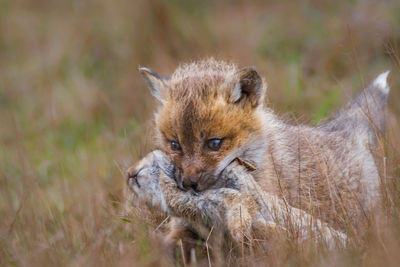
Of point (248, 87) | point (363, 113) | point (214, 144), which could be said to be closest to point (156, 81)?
point (248, 87)

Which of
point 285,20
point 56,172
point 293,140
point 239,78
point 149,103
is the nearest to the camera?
point 239,78

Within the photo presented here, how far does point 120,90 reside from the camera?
10.3 metres

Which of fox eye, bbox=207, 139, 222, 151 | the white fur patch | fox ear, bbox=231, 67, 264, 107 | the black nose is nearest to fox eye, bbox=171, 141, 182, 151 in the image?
fox eye, bbox=207, 139, 222, 151

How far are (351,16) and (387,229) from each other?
652 cm

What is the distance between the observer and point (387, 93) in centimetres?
646

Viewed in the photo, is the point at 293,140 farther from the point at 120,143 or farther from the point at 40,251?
the point at 40,251

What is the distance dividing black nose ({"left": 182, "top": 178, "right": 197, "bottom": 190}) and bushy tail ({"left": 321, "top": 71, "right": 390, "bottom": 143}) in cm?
243

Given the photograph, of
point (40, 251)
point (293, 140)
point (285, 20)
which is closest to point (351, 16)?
point (285, 20)

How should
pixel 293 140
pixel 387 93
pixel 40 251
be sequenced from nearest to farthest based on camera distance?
1. pixel 40 251
2. pixel 293 140
3. pixel 387 93

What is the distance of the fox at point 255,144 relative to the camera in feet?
16.3

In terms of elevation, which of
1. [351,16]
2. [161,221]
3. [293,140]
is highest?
[351,16]

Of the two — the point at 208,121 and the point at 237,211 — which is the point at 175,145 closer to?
the point at 208,121

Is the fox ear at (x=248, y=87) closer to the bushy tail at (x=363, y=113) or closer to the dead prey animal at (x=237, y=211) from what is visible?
the dead prey animal at (x=237, y=211)

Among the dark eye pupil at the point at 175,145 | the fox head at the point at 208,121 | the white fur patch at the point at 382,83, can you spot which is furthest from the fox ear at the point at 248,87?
the white fur patch at the point at 382,83
